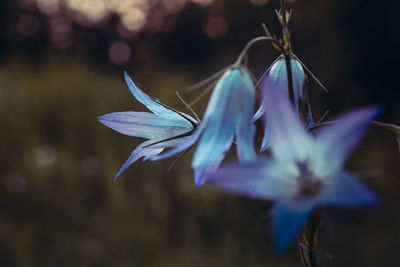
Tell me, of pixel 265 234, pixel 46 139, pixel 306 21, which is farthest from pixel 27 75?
pixel 265 234

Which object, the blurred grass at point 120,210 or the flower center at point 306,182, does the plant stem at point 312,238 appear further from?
the blurred grass at point 120,210

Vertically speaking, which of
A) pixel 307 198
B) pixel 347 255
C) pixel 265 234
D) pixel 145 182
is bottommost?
pixel 347 255

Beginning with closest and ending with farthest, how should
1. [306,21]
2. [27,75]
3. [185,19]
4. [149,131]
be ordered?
[149,131]
[306,21]
[27,75]
[185,19]

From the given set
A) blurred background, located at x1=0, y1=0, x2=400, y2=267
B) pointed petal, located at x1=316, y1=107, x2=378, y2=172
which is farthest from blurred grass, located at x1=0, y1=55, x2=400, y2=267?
pointed petal, located at x1=316, y1=107, x2=378, y2=172

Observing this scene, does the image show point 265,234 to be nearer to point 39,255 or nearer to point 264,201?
point 264,201

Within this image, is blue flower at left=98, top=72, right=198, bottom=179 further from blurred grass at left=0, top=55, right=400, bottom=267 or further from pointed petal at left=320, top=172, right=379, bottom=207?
blurred grass at left=0, top=55, right=400, bottom=267
